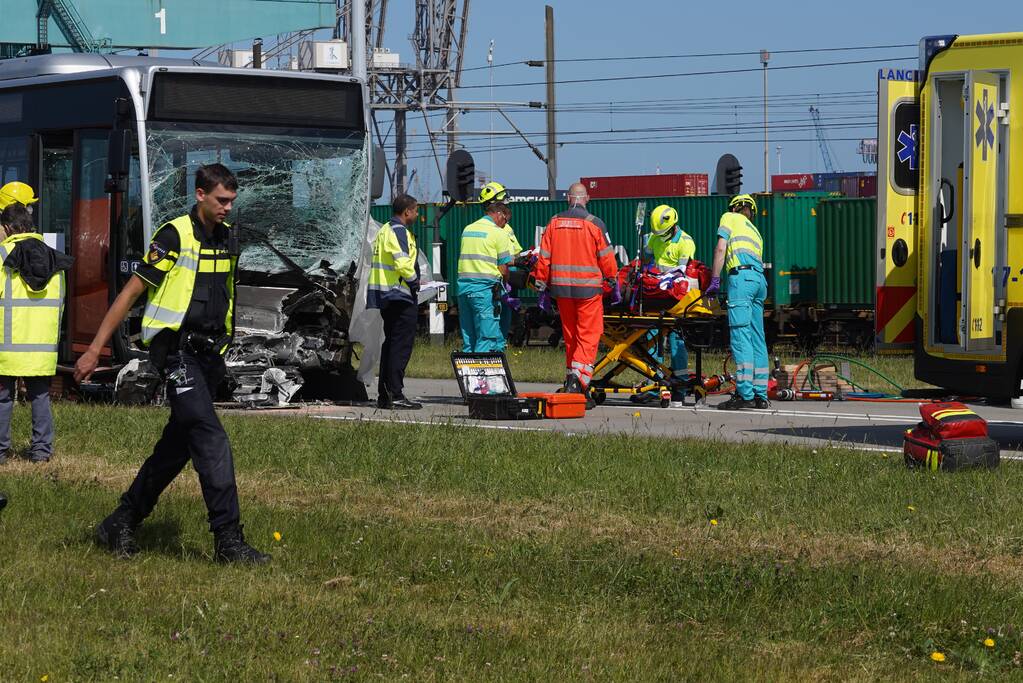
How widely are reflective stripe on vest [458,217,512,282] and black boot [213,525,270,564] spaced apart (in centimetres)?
893

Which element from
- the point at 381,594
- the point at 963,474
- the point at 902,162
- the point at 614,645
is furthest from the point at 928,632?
the point at 902,162

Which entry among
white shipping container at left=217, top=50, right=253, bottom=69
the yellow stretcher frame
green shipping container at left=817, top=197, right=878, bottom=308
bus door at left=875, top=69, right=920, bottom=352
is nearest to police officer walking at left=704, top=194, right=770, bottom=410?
the yellow stretcher frame

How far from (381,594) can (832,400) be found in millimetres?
10748

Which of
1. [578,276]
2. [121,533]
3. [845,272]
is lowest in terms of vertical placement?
[121,533]

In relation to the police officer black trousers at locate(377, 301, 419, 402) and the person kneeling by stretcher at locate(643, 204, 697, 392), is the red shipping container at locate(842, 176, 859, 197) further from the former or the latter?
the police officer black trousers at locate(377, 301, 419, 402)

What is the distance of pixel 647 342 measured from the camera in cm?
1681

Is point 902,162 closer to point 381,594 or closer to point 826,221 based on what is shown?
point 381,594

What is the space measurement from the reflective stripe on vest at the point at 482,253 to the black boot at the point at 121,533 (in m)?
8.71

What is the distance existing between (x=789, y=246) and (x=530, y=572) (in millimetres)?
22294

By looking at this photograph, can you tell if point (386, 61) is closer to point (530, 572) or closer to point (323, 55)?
point (323, 55)

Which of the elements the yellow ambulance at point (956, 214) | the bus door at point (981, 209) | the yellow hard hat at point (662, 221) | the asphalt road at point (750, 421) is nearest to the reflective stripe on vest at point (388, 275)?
the asphalt road at point (750, 421)

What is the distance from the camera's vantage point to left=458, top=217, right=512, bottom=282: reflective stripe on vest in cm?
1673

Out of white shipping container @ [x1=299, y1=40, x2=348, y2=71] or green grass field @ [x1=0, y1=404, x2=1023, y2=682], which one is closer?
green grass field @ [x1=0, y1=404, x2=1023, y2=682]

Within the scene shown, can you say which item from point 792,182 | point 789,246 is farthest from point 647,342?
point 792,182
